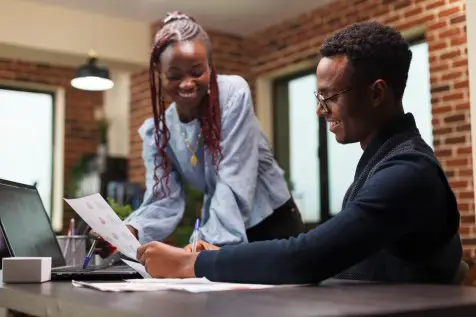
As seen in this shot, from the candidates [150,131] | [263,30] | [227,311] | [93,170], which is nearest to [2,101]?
[93,170]

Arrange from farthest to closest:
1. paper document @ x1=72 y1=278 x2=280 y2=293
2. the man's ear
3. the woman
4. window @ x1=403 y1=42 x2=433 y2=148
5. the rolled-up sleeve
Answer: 1. window @ x1=403 y1=42 x2=433 y2=148
2. the woman
3. the rolled-up sleeve
4. the man's ear
5. paper document @ x1=72 y1=278 x2=280 y2=293

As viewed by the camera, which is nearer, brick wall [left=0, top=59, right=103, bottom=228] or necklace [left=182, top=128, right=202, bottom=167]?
necklace [left=182, top=128, right=202, bottom=167]

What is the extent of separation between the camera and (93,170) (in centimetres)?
679

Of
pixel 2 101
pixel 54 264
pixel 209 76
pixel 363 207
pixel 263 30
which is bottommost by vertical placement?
pixel 54 264

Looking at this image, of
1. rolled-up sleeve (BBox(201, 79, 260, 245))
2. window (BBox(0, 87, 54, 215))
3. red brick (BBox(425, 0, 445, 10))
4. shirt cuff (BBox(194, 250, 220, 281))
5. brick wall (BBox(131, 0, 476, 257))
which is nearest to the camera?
shirt cuff (BBox(194, 250, 220, 281))

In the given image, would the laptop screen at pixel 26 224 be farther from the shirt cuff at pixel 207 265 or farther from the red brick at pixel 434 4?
the red brick at pixel 434 4

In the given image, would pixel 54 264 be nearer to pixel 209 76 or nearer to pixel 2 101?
pixel 209 76

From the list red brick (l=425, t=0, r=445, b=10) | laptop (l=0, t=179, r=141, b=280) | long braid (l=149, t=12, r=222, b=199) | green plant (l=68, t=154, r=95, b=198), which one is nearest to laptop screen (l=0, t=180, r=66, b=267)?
laptop (l=0, t=179, r=141, b=280)

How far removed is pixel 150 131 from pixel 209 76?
262 millimetres

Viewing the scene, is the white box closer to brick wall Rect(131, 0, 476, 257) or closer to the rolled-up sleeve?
the rolled-up sleeve

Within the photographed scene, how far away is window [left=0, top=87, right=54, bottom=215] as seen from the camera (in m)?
6.55

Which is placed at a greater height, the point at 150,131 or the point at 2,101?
the point at 2,101

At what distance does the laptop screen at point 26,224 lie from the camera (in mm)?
1378

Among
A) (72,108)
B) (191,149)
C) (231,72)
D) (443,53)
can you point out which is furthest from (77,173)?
(191,149)
